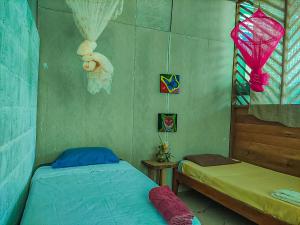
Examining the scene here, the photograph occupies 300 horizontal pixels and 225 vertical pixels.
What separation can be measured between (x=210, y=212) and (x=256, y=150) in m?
1.15

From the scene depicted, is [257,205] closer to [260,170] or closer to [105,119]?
[260,170]

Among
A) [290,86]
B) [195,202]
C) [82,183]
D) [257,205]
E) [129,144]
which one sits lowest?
[195,202]

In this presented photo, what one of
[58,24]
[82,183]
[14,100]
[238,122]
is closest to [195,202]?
[238,122]

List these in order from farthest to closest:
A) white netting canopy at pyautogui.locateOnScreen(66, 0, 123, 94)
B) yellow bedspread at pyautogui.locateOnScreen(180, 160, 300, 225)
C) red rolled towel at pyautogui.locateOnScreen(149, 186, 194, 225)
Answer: white netting canopy at pyautogui.locateOnScreen(66, 0, 123, 94) < yellow bedspread at pyautogui.locateOnScreen(180, 160, 300, 225) < red rolled towel at pyautogui.locateOnScreen(149, 186, 194, 225)

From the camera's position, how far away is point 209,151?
11.5 ft

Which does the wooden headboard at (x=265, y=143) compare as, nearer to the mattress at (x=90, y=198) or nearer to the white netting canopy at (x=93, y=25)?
the mattress at (x=90, y=198)

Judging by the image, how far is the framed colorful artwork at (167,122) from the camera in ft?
10.2

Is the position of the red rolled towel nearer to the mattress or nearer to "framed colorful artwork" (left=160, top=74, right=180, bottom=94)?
the mattress

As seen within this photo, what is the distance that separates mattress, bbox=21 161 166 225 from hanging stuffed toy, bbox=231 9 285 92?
1937 millimetres

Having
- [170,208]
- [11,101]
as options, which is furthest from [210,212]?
[11,101]

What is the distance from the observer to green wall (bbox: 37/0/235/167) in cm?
259

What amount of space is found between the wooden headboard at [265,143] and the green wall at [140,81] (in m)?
0.20

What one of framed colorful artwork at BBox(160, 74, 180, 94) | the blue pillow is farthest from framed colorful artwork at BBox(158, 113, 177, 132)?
the blue pillow

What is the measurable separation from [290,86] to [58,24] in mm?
2961
